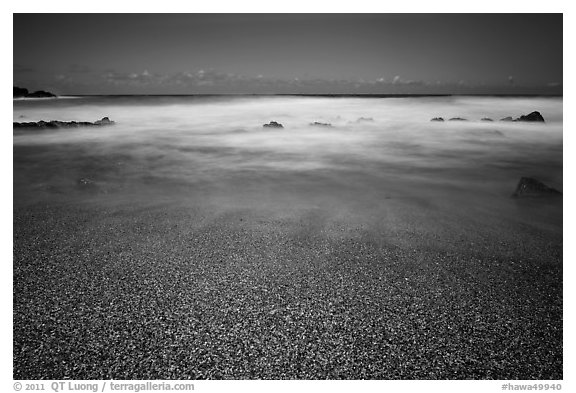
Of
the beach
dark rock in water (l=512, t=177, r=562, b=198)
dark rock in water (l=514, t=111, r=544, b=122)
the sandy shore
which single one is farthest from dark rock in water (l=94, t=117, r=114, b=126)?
dark rock in water (l=514, t=111, r=544, b=122)

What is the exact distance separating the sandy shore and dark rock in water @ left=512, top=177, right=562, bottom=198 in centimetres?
106

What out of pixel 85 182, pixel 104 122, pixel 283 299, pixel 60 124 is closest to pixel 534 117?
pixel 283 299

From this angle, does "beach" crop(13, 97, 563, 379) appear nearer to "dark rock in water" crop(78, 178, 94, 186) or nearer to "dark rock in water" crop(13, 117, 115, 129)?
"dark rock in water" crop(78, 178, 94, 186)

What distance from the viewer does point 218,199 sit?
160 inches

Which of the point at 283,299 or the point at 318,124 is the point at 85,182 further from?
the point at 318,124

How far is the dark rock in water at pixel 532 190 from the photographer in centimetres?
425

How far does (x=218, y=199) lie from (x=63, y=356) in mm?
2444

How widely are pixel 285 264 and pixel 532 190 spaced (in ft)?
11.4

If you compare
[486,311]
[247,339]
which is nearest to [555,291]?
[486,311]

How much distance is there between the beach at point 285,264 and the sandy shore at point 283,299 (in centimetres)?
1

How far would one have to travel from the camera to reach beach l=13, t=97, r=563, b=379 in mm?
1791

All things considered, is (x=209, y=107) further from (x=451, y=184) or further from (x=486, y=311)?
(x=486, y=311)

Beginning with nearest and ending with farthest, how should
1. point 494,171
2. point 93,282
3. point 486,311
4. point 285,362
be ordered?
point 285,362 < point 486,311 < point 93,282 < point 494,171

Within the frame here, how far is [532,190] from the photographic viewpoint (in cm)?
431
